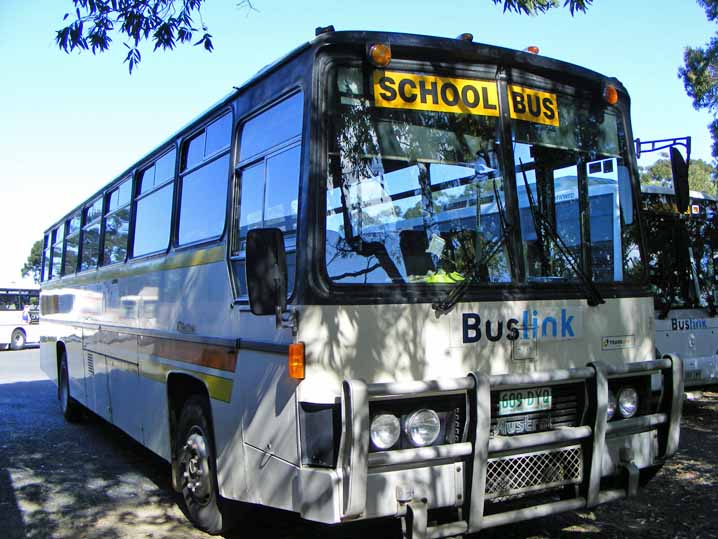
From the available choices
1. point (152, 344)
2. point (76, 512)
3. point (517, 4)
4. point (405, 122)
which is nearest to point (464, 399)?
point (405, 122)

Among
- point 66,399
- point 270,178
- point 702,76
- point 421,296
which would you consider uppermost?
point 702,76

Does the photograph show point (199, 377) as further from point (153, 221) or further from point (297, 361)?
point (153, 221)

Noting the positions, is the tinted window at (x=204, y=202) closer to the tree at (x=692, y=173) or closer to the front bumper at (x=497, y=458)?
the front bumper at (x=497, y=458)

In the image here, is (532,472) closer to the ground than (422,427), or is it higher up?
closer to the ground

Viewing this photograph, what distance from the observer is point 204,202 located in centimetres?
527

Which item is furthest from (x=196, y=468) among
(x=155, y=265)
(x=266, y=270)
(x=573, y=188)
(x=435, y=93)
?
(x=573, y=188)

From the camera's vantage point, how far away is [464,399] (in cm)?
379

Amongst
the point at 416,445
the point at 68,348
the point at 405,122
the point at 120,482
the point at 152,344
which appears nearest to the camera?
the point at 416,445

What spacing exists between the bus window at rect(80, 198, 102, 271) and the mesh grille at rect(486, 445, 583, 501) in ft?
21.2

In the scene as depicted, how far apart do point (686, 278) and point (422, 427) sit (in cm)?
711

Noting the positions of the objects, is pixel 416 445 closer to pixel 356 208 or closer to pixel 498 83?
pixel 356 208

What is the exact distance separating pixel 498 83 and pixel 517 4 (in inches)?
102

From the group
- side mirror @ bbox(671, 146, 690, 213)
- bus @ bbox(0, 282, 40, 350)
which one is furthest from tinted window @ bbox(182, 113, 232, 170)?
bus @ bbox(0, 282, 40, 350)

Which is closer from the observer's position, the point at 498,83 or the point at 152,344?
the point at 498,83
